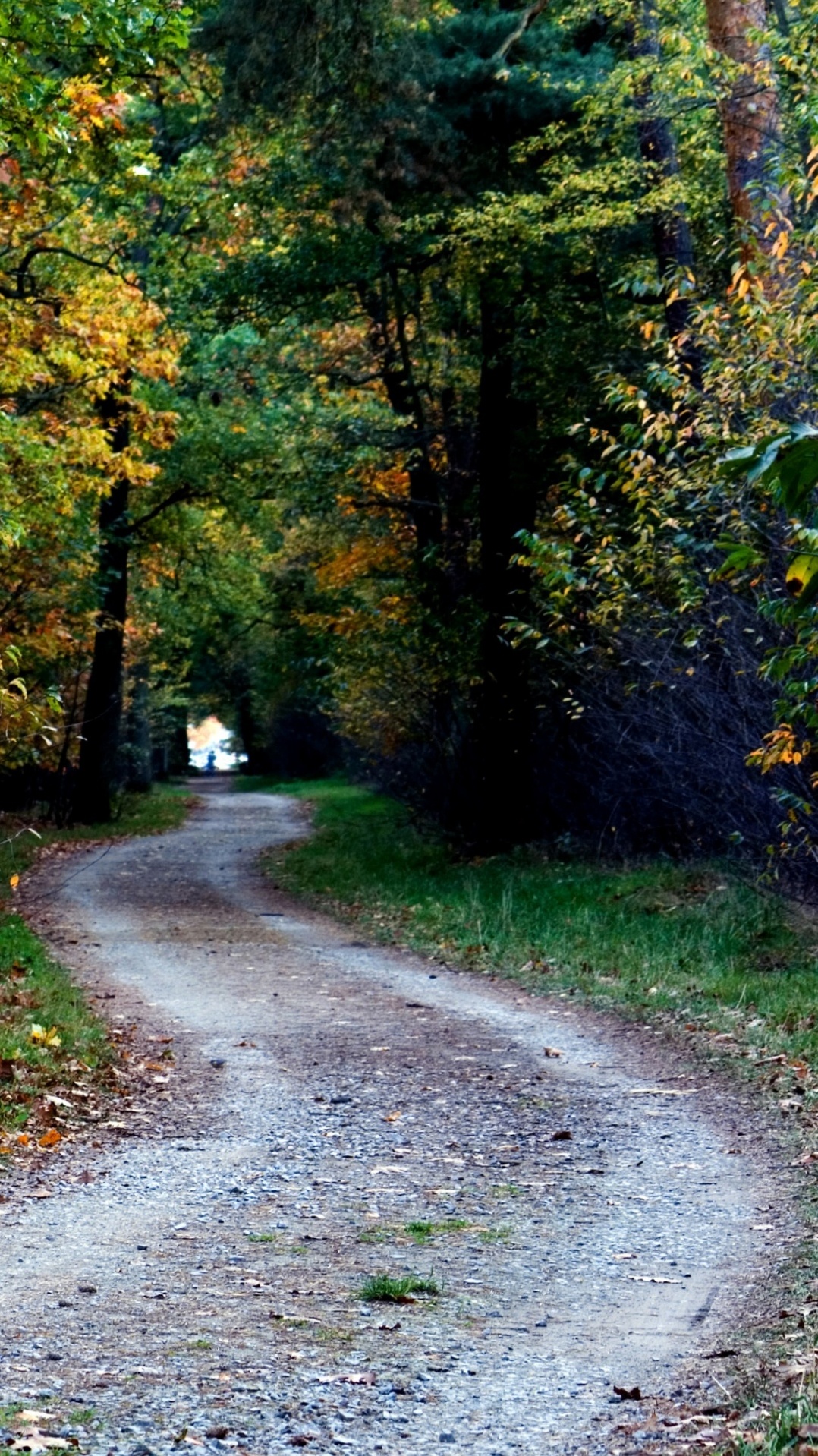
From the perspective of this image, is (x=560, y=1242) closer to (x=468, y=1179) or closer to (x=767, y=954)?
(x=468, y=1179)

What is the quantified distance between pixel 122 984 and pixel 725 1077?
18.8 feet

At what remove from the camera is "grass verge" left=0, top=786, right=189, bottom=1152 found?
314 inches

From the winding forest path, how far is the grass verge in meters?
0.42

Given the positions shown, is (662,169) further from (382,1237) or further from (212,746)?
(212,746)

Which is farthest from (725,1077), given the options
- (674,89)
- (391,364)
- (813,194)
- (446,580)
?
(391,364)

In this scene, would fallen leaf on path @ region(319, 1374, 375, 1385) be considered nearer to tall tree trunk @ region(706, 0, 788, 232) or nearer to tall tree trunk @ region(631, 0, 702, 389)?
tall tree trunk @ region(706, 0, 788, 232)

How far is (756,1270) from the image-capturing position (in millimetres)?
5742

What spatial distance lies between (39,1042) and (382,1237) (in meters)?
3.72

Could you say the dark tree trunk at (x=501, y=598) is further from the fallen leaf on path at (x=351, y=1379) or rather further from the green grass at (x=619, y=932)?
the fallen leaf on path at (x=351, y=1379)

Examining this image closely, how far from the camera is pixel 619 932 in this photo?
48.0 ft

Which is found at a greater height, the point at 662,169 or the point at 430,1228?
the point at 662,169

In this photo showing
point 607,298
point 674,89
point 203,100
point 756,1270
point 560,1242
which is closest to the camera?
point 756,1270

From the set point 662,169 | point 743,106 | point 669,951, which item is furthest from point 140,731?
point 743,106

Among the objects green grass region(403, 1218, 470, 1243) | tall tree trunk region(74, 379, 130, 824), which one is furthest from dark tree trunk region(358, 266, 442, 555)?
green grass region(403, 1218, 470, 1243)
